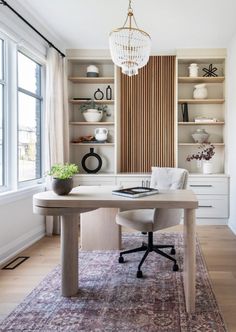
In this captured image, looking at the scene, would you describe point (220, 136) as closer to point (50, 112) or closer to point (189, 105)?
point (189, 105)

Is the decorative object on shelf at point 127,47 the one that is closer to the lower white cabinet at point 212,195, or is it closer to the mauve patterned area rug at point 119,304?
the mauve patterned area rug at point 119,304

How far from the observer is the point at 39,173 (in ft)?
14.5

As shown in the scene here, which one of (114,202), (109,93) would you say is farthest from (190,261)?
(109,93)

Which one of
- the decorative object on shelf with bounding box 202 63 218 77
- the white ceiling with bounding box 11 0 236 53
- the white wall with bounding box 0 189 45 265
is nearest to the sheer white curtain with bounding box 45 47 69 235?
the white wall with bounding box 0 189 45 265

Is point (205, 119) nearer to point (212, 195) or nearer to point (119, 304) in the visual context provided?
point (212, 195)

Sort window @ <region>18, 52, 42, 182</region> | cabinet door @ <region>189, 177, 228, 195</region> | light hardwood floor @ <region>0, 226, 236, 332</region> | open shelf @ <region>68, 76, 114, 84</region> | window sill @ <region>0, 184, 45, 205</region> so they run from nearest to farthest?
light hardwood floor @ <region>0, 226, 236, 332</region> < window sill @ <region>0, 184, 45, 205</region> < window @ <region>18, 52, 42, 182</region> < cabinet door @ <region>189, 177, 228, 195</region> < open shelf @ <region>68, 76, 114, 84</region>

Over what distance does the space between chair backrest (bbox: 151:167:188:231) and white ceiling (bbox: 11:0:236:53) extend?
1.79 metres

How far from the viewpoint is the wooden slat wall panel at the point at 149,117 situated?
16.7ft

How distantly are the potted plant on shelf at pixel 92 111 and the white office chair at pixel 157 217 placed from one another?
1.88m

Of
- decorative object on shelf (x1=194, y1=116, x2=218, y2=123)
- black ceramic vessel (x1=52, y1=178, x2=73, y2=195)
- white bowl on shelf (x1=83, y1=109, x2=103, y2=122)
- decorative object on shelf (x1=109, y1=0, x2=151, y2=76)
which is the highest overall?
decorative object on shelf (x1=109, y1=0, x2=151, y2=76)

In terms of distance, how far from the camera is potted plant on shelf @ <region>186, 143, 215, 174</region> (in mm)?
4863

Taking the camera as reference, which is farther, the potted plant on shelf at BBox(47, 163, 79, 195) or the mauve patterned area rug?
the potted plant on shelf at BBox(47, 163, 79, 195)

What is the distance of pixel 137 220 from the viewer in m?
2.89

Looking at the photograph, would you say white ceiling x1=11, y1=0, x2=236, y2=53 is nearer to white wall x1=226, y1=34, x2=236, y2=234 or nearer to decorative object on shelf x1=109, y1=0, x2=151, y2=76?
white wall x1=226, y1=34, x2=236, y2=234
